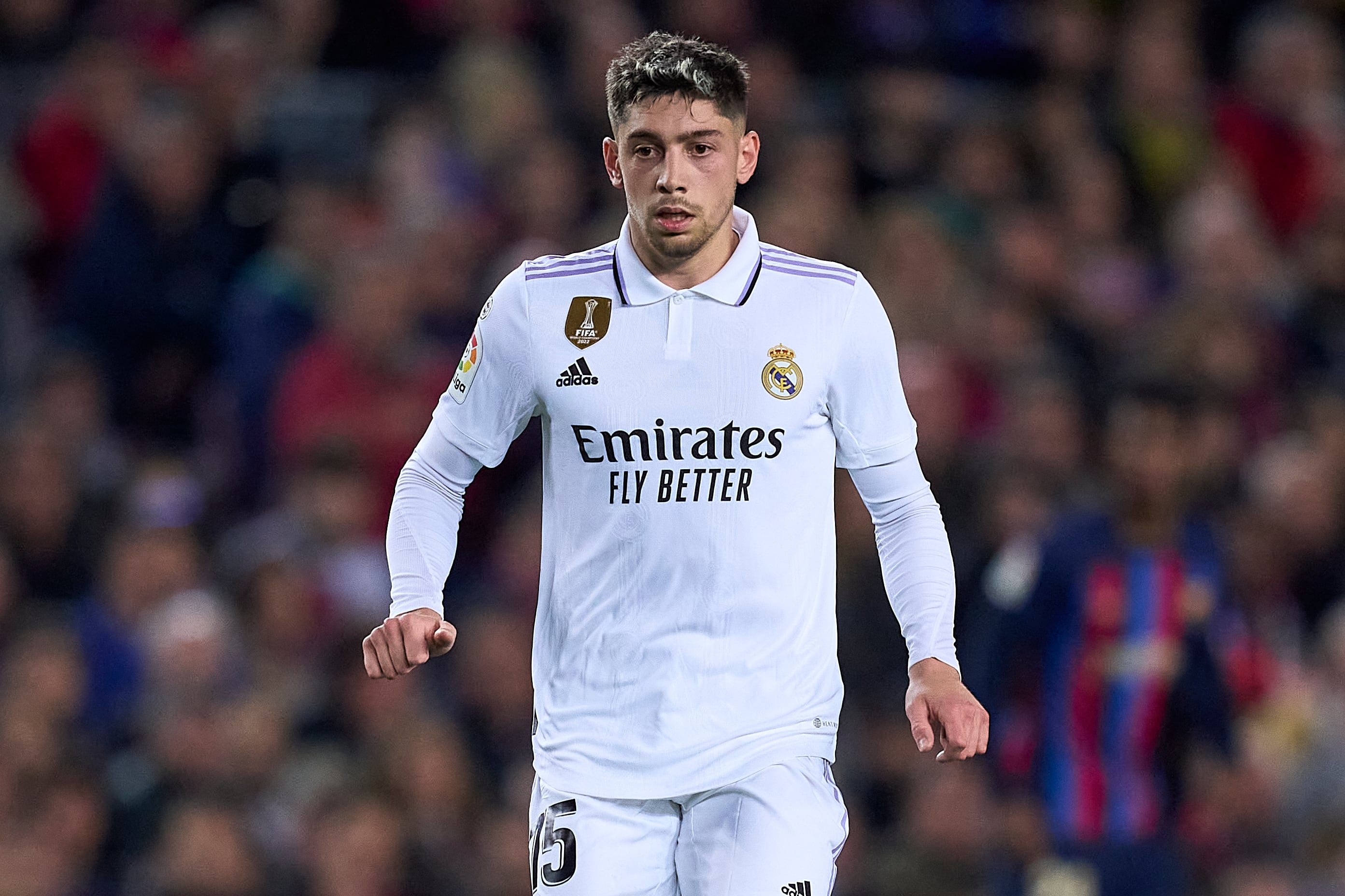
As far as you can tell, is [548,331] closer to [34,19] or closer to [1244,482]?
[1244,482]

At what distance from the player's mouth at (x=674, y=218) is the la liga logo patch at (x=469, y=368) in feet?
1.54

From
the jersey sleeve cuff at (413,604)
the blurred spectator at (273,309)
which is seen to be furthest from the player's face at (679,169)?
the blurred spectator at (273,309)

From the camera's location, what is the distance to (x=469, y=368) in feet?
13.8

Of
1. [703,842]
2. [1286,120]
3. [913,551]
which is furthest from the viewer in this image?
[1286,120]

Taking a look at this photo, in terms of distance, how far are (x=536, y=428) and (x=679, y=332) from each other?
405cm

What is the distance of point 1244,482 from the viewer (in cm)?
826

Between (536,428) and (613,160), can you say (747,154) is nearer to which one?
(613,160)

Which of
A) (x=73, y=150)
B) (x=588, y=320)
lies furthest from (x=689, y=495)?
(x=73, y=150)

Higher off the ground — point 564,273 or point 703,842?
point 564,273

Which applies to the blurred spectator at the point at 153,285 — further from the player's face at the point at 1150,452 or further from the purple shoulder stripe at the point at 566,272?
the purple shoulder stripe at the point at 566,272

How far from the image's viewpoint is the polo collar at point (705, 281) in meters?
4.09

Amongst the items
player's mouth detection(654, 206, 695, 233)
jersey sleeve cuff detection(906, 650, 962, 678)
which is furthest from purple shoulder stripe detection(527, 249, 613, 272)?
jersey sleeve cuff detection(906, 650, 962, 678)

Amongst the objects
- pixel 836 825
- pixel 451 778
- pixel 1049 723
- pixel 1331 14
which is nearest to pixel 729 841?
pixel 836 825

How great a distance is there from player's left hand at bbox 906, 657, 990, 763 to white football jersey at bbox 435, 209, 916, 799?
0.25 meters
